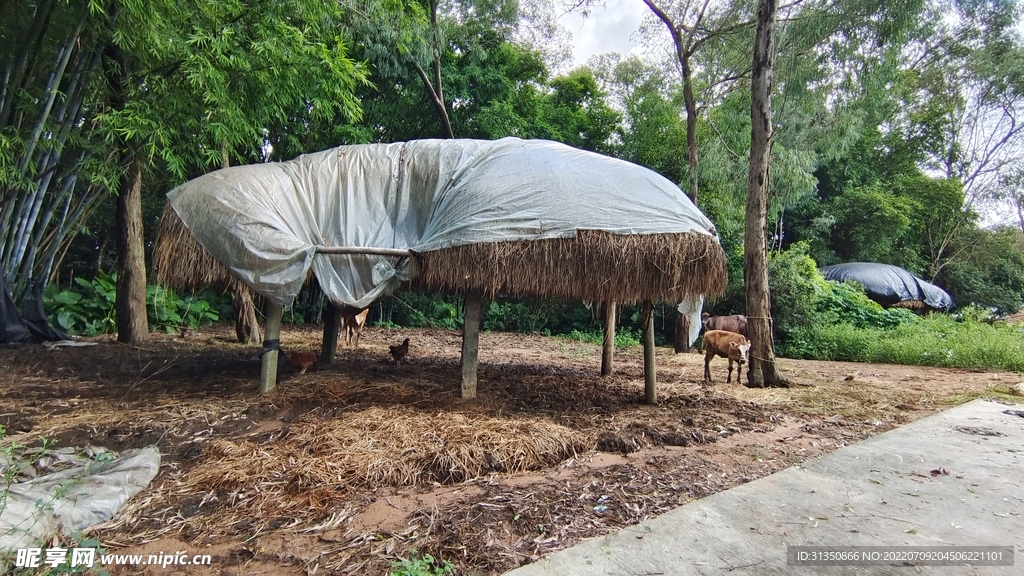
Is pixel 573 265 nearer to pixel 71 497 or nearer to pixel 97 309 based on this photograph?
pixel 71 497

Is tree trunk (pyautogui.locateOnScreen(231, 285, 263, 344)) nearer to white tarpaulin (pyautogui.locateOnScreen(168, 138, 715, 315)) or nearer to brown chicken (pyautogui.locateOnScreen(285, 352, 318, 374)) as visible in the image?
brown chicken (pyautogui.locateOnScreen(285, 352, 318, 374))

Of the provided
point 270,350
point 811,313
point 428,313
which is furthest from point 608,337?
point 428,313

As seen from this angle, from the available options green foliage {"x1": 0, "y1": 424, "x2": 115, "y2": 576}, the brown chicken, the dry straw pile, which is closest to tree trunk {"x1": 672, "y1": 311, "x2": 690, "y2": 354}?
the dry straw pile

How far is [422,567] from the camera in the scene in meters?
2.34

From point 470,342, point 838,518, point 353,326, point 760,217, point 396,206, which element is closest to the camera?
point 838,518

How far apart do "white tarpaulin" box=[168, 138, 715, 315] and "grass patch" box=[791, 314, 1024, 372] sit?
774cm

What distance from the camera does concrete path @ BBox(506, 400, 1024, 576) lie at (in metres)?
2.45

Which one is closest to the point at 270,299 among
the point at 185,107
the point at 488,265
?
the point at 488,265

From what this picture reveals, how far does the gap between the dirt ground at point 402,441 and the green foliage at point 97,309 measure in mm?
2568

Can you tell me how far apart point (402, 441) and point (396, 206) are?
9.13ft

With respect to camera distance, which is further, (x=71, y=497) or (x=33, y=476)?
(x=33, y=476)

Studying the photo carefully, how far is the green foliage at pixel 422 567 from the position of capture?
228cm

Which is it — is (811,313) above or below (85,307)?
above

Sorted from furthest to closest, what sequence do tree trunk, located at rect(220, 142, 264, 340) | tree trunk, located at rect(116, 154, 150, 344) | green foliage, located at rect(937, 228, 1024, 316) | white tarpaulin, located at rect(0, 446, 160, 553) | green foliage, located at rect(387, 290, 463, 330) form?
1. green foliage, located at rect(937, 228, 1024, 316)
2. green foliage, located at rect(387, 290, 463, 330)
3. tree trunk, located at rect(220, 142, 264, 340)
4. tree trunk, located at rect(116, 154, 150, 344)
5. white tarpaulin, located at rect(0, 446, 160, 553)
